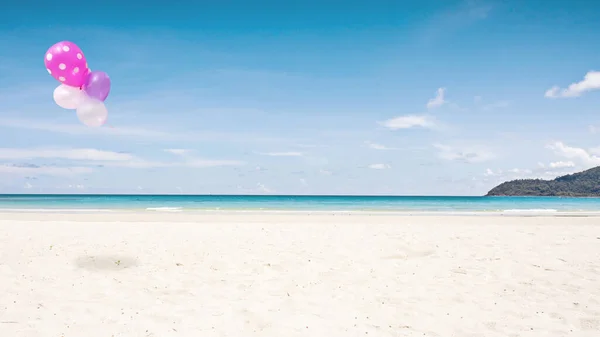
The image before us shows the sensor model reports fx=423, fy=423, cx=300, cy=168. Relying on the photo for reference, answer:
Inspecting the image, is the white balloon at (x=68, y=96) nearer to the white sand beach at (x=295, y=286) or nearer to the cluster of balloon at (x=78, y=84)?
the cluster of balloon at (x=78, y=84)

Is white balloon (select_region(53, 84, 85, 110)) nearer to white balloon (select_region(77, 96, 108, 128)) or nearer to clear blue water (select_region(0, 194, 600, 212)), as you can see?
white balloon (select_region(77, 96, 108, 128))

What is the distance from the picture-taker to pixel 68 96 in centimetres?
823

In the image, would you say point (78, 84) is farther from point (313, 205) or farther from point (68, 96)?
point (313, 205)

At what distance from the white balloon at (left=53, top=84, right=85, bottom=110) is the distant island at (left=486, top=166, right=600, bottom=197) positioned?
334 ft

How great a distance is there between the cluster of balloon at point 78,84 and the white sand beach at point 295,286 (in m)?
2.97

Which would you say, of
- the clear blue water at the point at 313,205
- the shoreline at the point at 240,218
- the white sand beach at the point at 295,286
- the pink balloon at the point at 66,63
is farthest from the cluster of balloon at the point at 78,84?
the clear blue water at the point at 313,205

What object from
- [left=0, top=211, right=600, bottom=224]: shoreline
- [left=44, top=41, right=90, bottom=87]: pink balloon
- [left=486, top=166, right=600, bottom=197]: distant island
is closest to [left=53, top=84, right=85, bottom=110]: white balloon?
[left=44, top=41, right=90, bottom=87]: pink balloon

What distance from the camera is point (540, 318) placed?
17.9 feet

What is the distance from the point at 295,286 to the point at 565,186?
104114 mm

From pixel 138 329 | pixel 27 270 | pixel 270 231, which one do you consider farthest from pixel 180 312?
pixel 270 231

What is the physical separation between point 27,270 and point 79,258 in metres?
1.06

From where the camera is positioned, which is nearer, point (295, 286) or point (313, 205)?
point (295, 286)

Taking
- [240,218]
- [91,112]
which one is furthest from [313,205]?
[91,112]

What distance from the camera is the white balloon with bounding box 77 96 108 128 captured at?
8312 millimetres
